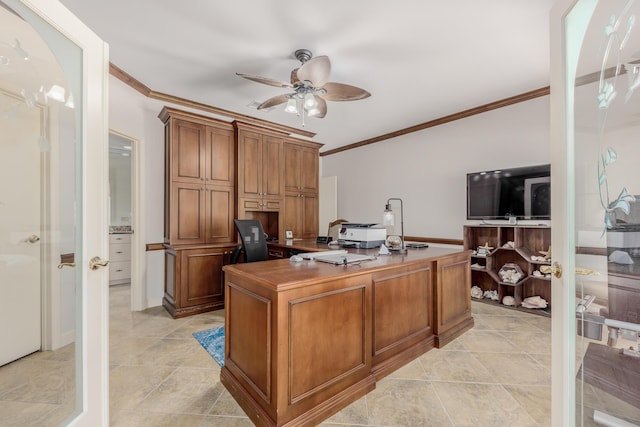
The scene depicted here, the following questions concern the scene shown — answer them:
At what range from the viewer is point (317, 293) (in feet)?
4.98

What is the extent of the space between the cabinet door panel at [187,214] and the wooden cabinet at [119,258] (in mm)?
1980

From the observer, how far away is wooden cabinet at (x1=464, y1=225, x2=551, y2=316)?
10.7ft

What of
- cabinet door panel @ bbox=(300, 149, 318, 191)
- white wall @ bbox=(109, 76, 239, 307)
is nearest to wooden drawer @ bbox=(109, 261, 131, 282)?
white wall @ bbox=(109, 76, 239, 307)

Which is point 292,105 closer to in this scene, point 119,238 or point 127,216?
point 119,238

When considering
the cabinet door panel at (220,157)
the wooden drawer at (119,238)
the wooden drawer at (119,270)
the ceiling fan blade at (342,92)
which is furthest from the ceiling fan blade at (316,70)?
the wooden drawer at (119,270)

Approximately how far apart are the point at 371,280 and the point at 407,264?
16.2 inches

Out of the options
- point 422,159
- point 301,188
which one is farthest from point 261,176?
point 422,159

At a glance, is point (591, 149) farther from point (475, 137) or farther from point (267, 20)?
point (475, 137)

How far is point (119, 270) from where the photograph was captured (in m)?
4.60

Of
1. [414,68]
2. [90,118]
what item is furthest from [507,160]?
[90,118]

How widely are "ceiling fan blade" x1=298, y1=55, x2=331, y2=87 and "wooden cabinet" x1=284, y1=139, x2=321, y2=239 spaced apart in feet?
7.44

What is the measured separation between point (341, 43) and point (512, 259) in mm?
3367

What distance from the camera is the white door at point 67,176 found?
1.18 metres

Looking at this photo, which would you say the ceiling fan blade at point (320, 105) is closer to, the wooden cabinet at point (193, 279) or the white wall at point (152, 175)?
the white wall at point (152, 175)
